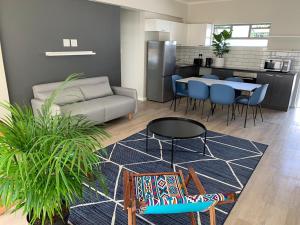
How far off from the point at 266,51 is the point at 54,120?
5.89 m

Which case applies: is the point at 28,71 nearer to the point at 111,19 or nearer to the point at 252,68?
the point at 111,19

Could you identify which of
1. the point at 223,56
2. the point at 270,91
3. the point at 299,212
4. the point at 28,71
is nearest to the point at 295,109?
the point at 270,91

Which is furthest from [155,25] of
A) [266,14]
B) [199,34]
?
[266,14]

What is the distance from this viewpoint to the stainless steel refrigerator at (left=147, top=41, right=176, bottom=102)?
5602 millimetres

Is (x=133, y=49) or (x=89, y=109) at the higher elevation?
(x=133, y=49)

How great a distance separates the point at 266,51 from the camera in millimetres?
5746

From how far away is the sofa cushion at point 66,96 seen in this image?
11.8ft

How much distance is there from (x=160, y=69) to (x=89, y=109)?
105 inches

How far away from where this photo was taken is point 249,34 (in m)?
6.11

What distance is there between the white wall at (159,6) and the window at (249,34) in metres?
1.27

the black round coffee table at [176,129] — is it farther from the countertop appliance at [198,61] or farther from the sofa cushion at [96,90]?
the countertop appliance at [198,61]

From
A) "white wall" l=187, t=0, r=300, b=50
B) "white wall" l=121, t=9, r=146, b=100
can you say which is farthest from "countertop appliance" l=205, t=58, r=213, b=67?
"white wall" l=121, t=9, r=146, b=100

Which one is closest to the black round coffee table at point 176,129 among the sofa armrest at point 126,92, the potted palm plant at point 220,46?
the sofa armrest at point 126,92

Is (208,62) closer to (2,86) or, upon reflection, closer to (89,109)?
(89,109)
